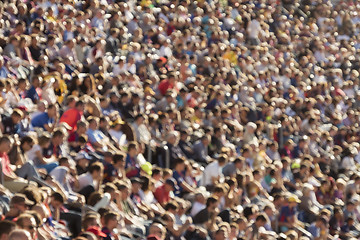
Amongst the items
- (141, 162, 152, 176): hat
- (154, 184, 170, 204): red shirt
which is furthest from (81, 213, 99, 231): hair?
(141, 162, 152, 176): hat

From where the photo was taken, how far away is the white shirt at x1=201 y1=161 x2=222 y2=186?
45.2ft

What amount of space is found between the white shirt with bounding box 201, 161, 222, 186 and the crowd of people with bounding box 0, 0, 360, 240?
0.05 ft

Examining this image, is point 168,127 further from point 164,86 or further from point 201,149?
point 164,86

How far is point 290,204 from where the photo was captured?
1387cm

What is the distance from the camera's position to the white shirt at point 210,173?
45.2 feet

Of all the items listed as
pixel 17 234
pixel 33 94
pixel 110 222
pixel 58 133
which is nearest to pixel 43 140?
pixel 58 133

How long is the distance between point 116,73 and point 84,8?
2970 mm

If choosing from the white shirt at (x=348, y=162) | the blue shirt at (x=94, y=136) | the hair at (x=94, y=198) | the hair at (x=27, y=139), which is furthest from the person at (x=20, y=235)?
the white shirt at (x=348, y=162)

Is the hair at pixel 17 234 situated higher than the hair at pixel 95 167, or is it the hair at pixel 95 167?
the hair at pixel 17 234

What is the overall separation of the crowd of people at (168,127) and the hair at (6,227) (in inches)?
0.4

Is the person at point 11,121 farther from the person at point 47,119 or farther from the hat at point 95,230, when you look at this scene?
the hat at point 95,230

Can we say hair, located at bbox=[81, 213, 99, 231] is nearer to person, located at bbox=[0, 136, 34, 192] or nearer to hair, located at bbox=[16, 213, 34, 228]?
person, located at bbox=[0, 136, 34, 192]

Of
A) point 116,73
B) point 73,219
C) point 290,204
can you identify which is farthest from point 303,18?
point 73,219

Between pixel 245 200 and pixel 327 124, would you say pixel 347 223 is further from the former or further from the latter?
pixel 327 124
